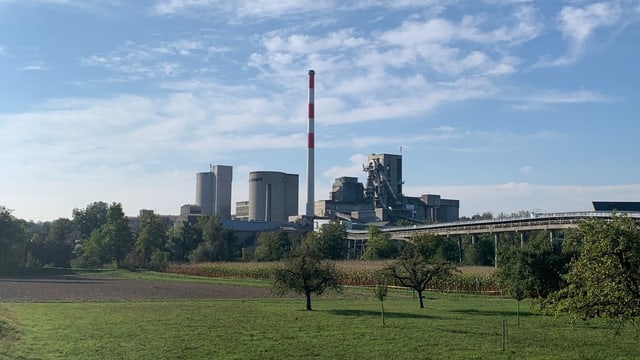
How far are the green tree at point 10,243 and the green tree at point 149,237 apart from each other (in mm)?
27101

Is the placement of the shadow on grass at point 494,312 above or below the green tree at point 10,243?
below

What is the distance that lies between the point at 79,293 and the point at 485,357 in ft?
169

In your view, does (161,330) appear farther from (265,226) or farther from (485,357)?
(265,226)

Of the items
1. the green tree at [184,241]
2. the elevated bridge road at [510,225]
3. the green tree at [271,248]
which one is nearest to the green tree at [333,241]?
the green tree at [271,248]

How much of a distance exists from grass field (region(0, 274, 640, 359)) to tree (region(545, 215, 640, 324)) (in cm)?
753

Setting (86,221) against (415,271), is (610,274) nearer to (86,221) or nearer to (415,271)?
(415,271)

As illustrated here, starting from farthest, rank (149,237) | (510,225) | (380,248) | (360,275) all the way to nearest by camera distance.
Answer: (149,237), (380,248), (510,225), (360,275)

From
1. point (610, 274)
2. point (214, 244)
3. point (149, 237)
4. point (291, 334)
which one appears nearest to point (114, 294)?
point (291, 334)

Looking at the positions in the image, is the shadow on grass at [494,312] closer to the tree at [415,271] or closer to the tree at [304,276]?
the tree at [415,271]

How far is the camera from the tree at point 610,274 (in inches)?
816

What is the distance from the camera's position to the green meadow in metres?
28.8

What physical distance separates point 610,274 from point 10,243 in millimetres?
116338

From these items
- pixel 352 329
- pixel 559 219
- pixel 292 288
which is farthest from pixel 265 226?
pixel 352 329

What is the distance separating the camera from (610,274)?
68.4 feet
